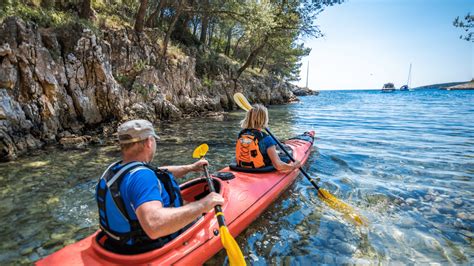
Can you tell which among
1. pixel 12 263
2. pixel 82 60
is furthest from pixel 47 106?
pixel 12 263

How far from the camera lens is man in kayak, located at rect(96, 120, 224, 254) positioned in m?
2.13

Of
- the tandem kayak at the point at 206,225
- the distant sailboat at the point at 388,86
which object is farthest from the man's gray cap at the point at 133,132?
the distant sailboat at the point at 388,86

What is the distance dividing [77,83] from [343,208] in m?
9.95

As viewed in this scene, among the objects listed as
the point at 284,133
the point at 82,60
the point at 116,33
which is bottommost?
the point at 284,133

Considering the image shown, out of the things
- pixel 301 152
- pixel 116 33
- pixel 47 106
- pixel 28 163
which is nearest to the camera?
pixel 28 163

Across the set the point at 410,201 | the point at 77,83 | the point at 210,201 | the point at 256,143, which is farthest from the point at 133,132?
the point at 77,83

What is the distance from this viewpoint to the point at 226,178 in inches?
177

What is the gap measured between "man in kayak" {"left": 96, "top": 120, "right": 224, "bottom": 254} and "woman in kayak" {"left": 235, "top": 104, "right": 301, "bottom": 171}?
8.07ft

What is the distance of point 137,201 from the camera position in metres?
2.11

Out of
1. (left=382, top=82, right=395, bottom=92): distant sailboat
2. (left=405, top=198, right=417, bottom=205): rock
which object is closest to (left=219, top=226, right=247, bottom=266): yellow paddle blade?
(left=405, top=198, right=417, bottom=205): rock

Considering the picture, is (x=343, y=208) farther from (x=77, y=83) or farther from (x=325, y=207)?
(x=77, y=83)

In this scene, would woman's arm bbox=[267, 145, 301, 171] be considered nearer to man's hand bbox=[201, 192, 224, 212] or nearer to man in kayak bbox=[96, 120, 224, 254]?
man's hand bbox=[201, 192, 224, 212]

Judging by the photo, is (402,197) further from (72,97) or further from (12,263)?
(72,97)

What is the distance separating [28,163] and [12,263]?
445cm
